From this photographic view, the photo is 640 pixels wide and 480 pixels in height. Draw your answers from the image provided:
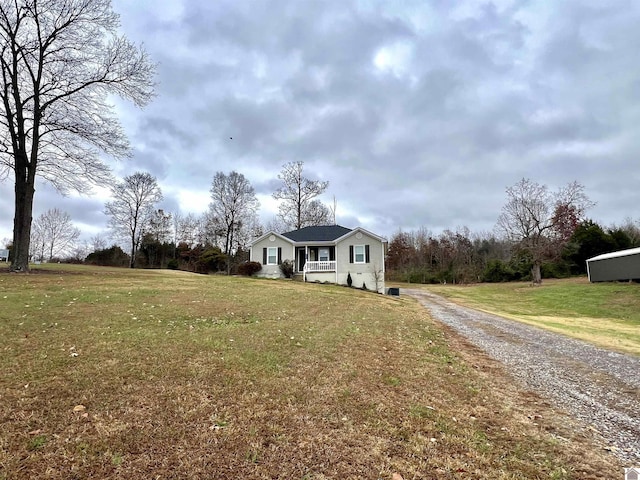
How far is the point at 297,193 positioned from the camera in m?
43.9

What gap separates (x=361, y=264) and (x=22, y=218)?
72.9ft

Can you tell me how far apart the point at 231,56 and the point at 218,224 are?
1027 inches

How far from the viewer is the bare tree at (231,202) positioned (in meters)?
40.9

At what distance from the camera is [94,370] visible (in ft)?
14.7

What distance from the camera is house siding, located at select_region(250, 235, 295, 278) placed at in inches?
1153

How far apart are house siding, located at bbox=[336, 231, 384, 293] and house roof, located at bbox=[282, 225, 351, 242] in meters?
1.54

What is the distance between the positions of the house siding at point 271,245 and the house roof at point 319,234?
1.06 metres

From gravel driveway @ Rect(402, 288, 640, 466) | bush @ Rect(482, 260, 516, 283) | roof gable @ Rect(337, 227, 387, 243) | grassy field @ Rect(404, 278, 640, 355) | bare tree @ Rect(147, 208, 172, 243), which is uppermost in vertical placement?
bare tree @ Rect(147, 208, 172, 243)

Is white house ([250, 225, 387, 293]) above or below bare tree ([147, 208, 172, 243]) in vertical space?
below

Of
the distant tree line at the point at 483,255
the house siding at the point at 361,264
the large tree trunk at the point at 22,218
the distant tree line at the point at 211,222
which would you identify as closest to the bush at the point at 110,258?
the distant tree line at the point at 211,222

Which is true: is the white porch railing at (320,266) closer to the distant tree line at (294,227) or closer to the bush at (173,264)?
the distant tree line at (294,227)

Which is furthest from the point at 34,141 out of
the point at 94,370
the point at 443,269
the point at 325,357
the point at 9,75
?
the point at 443,269

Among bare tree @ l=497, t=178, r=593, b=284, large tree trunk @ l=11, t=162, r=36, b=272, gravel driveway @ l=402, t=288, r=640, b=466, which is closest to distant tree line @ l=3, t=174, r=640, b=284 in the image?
bare tree @ l=497, t=178, r=593, b=284

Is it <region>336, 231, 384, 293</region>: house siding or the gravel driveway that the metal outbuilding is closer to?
<region>336, 231, 384, 293</region>: house siding
